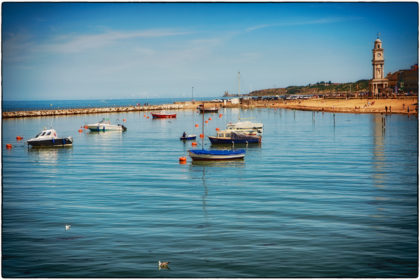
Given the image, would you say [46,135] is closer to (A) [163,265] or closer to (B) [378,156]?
(B) [378,156]

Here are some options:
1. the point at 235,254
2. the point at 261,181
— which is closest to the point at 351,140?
the point at 261,181

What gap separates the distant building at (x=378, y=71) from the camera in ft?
410

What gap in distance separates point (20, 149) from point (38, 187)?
28.7 m

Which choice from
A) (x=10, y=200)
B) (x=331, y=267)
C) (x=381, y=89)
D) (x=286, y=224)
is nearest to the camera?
(x=331, y=267)

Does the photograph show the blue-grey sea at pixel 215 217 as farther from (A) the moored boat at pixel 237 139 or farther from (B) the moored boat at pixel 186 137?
(B) the moored boat at pixel 186 137

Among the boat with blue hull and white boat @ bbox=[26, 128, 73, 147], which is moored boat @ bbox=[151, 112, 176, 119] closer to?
the boat with blue hull

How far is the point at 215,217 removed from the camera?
2297 centimetres

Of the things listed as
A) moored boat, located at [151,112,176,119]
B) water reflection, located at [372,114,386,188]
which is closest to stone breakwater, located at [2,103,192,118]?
moored boat, located at [151,112,176,119]

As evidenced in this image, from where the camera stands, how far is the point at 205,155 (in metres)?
43.5

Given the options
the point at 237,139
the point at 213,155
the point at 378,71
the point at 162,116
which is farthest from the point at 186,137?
the point at 378,71

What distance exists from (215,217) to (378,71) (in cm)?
11593

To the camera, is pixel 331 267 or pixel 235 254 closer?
pixel 331 267

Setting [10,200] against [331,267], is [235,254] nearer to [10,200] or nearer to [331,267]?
[331,267]

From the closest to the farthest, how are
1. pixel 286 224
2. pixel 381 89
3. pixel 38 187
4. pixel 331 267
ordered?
pixel 331 267 < pixel 286 224 < pixel 38 187 < pixel 381 89
